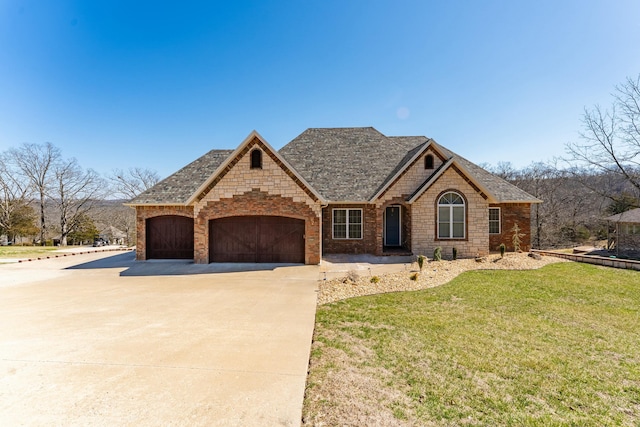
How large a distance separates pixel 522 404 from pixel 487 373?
2.18 feet

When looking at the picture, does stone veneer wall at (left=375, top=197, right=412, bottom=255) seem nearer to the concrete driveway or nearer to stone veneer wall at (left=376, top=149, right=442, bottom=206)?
stone veneer wall at (left=376, top=149, right=442, bottom=206)

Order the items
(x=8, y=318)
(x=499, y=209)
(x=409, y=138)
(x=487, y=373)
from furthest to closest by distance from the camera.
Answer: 1. (x=409, y=138)
2. (x=499, y=209)
3. (x=8, y=318)
4. (x=487, y=373)

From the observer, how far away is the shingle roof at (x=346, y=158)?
16.3 meters

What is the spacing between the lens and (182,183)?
50.9 ft

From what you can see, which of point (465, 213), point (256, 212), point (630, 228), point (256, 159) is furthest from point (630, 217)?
point (256, 159)

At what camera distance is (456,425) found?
3.02 m

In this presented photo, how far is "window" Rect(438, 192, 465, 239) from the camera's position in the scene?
1443 centimetres

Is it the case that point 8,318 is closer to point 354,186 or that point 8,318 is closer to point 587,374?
point 587,374

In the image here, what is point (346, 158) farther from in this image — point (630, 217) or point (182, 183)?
point (630, 217)

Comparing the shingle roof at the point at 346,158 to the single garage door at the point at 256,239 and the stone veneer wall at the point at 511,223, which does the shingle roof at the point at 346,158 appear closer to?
the single garage door at the point at 256,239

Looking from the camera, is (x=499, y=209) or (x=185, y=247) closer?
(x=185, y=247)

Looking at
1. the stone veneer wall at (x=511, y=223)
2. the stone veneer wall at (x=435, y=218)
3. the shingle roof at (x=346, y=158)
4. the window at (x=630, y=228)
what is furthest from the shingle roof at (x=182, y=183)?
the window at (x=630, y=228)

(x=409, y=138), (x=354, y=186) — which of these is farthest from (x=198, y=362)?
(x=409, y=138)

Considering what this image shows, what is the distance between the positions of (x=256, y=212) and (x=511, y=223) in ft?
49.0
